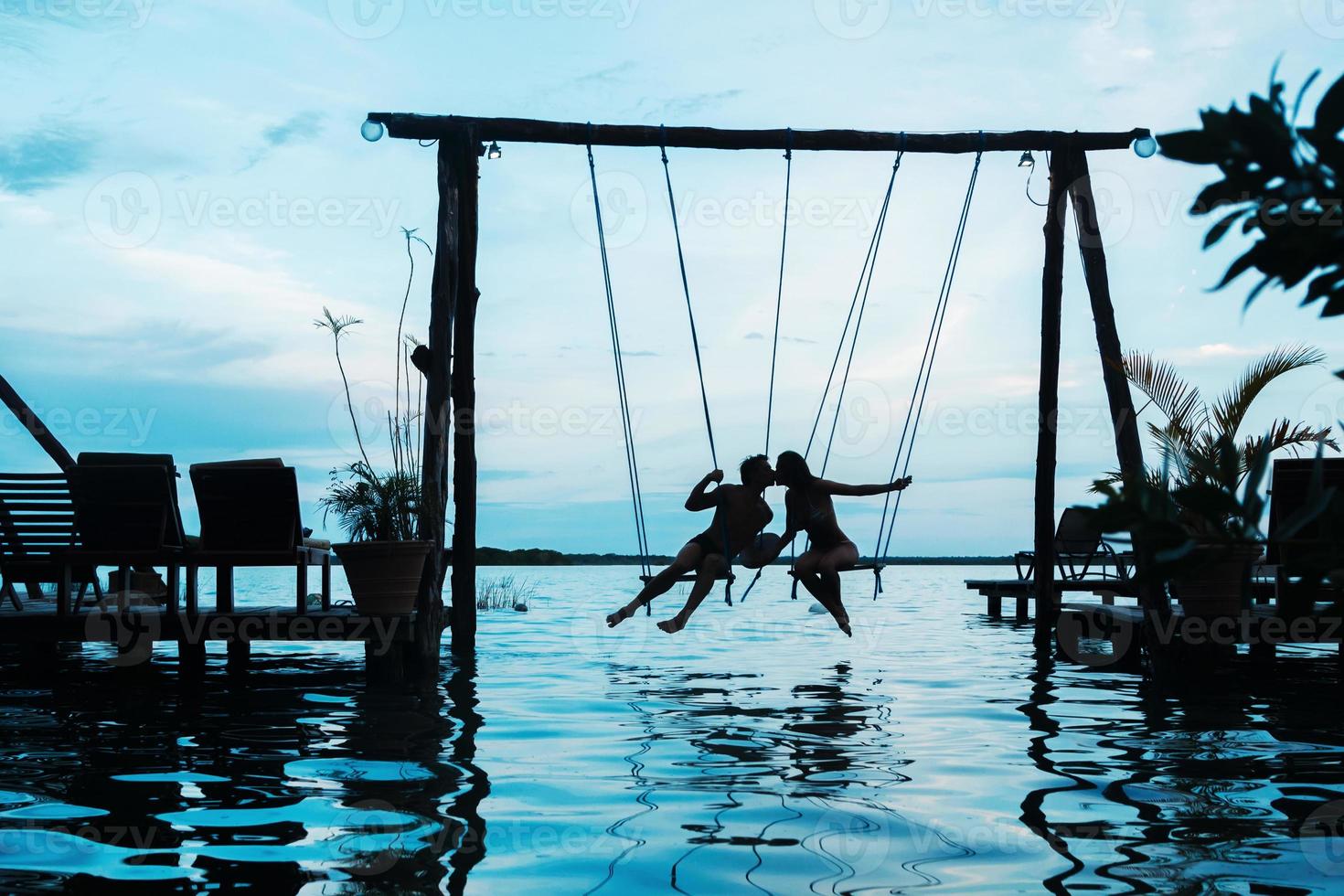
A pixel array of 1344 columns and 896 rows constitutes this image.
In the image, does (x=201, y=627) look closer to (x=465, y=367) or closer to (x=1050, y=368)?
(x=465, y=367)

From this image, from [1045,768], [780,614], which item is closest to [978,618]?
[780,614]

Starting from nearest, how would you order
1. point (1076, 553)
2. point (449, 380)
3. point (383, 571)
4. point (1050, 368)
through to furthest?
point (383, 571), point (449, 380), point (1050, 368), point (1076, 553)

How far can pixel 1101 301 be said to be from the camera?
1076 cm

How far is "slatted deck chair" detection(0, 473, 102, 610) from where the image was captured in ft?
30.7

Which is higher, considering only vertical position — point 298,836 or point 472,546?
point 472,546

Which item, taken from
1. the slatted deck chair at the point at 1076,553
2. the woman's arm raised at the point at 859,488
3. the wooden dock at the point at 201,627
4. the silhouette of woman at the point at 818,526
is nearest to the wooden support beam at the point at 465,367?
the wooden dock at the point at 201,627

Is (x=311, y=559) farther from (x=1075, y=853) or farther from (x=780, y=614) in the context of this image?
(x=780, y=614)

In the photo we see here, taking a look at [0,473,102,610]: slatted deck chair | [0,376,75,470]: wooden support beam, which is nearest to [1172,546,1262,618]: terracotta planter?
[0,473,102,610]: slatted deck chair

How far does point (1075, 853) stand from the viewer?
13.4ft

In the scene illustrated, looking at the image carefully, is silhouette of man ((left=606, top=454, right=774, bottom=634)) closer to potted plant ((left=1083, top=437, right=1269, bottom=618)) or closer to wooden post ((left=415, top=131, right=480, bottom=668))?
wooden post ((left=415, top=131, right=480, bottom=668))

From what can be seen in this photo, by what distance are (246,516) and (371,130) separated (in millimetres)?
3093

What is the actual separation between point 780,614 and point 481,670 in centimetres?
1116

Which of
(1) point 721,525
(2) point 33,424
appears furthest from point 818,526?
(2) point 33,424

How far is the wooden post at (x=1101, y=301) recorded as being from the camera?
10.3 m
